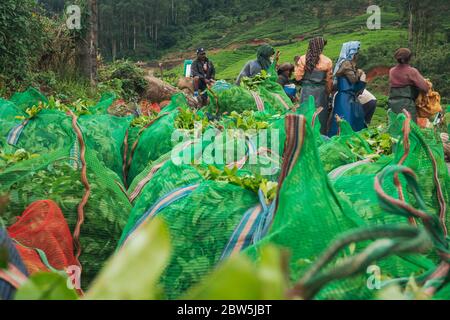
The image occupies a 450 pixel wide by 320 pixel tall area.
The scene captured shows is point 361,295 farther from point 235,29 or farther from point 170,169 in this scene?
point 235,29

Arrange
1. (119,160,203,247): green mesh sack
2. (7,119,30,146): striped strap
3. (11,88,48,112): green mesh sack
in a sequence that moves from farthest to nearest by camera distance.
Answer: (11,88,48,112): green mesh sack < (7,119,30,146): striped strap < (119,160,203,247): green mesh sack

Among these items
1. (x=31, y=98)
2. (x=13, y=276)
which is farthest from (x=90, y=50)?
(x=13, y=276)

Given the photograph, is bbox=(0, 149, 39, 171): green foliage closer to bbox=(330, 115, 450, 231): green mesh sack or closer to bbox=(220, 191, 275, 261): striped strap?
bbox=(220, 191, 275, 261): striped strap

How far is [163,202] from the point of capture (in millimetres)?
2047

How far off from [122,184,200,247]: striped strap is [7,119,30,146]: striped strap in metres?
1.60

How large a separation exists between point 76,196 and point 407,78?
5362 mm

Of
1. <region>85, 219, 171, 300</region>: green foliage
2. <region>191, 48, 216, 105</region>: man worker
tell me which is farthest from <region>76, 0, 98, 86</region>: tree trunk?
<region>85, 219, 171, 300</region>: green foliage

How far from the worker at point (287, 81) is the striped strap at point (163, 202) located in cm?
674

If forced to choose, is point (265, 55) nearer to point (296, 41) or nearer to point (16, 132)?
point (16, 132)

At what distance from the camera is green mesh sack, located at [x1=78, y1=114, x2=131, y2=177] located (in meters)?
3.50

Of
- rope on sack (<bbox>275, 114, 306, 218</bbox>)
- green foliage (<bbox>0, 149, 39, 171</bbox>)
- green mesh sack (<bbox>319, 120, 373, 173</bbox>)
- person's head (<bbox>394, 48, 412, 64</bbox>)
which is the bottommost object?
green mesh sack (<bbox>319, 120, 373, 173</bbox>)

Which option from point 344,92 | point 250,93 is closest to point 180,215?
point 250,93

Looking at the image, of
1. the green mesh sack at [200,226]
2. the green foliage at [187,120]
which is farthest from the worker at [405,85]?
the green mesh sack at [200,226]
